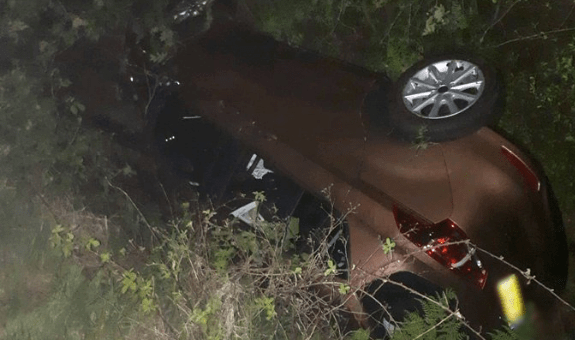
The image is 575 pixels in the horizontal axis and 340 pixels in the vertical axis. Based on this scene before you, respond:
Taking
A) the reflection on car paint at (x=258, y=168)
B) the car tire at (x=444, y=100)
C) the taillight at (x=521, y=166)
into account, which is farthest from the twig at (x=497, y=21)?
the reflection on car paint at (x=258, y=168)

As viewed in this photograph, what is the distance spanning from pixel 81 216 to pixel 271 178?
7.81ft

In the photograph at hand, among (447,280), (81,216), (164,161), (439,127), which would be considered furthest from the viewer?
(81,216)

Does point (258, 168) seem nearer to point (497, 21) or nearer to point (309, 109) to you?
point (309, 109)

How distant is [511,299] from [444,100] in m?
1.44

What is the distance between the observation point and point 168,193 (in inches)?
213

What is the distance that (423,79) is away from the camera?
4.26m

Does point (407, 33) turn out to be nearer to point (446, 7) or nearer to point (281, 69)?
point (446, 7)

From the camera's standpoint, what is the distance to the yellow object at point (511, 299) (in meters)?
3.52

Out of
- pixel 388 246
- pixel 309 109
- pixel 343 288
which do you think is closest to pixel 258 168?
pixel 309 109

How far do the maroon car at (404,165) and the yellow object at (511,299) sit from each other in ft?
0.10

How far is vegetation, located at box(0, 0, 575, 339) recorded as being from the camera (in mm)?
4137

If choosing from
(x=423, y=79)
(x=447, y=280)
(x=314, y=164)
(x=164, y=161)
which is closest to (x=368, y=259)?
(x=447, y=280)

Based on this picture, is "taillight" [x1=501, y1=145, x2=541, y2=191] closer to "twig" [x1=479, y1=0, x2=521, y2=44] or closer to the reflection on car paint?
the reflection on car paint

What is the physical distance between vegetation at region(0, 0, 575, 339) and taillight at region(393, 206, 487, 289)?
55cm
